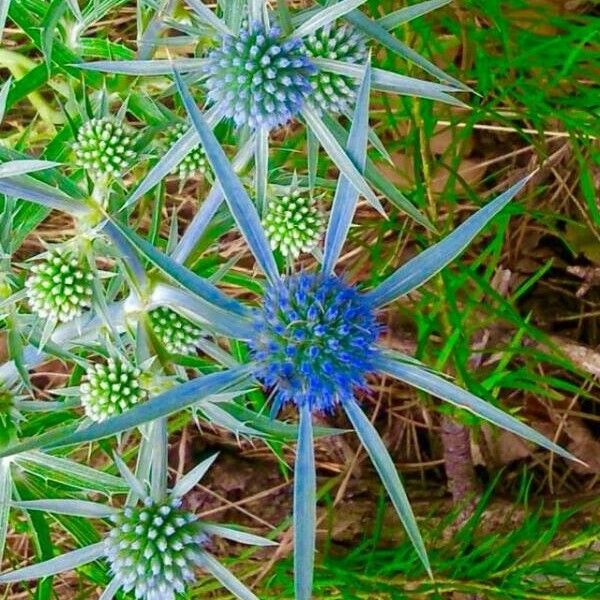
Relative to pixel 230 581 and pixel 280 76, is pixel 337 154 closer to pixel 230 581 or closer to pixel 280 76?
pixel 280 76

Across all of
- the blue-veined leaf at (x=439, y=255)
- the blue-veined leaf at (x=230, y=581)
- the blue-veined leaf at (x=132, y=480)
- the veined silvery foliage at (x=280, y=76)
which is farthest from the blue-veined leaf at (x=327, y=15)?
the blue-veined leaf at (x=230, y=581)


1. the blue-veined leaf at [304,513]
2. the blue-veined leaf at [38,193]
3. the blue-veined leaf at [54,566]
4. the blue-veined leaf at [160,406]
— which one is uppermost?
the blue-veined leaf at [38,193]

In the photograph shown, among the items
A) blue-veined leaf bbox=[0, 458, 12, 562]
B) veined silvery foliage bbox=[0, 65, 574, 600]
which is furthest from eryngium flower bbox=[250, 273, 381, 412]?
blue-veined leaf bbox=[0, 458, 12, 562]

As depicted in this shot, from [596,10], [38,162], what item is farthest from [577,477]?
[38,162]

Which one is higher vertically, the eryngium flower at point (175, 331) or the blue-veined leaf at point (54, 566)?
the eryngium flower at point (175, 331)

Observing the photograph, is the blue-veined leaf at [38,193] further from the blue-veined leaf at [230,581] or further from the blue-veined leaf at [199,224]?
the blue-veined leaf at [230,581]

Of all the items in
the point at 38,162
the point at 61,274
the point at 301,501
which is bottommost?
the point at 301,501

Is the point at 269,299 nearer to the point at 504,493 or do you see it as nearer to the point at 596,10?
the point at 504,493
